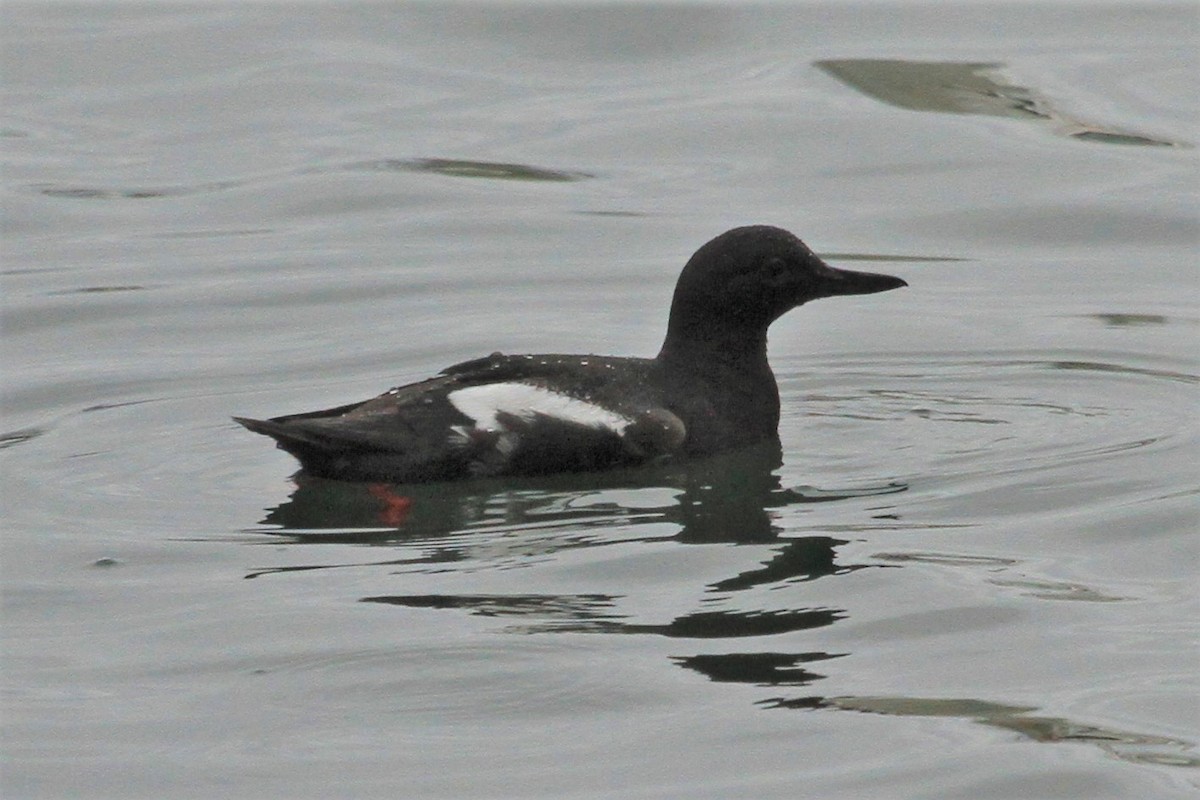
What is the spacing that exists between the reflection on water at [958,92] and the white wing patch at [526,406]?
7612mm

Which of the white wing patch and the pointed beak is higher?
the pointed beak

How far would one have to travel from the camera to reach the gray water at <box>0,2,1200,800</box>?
6.65 meters

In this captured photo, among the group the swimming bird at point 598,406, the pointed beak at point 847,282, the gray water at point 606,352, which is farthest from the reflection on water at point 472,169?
the swimming bird at point 598,406

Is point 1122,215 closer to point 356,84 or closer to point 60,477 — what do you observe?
point 356,84

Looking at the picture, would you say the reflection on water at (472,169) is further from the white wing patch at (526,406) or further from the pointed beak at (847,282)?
the white wing patch at (526,406)

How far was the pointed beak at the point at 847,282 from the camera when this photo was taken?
9.80 m

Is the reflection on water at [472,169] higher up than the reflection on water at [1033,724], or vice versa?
the reflection on water at [472,169]

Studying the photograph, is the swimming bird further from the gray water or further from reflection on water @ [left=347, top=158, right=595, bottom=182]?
reflection on water @ [left=347, top=158, right=595, bottom=182]

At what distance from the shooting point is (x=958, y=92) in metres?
16.6

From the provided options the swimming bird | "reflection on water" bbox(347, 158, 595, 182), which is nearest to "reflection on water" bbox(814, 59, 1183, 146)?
"reflection on water" bbox(347, 158, 595, 182)

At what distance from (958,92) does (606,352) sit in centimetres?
608

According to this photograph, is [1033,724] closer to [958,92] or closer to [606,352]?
[606,352]

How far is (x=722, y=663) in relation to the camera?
7.02m

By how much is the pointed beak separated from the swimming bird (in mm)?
79
